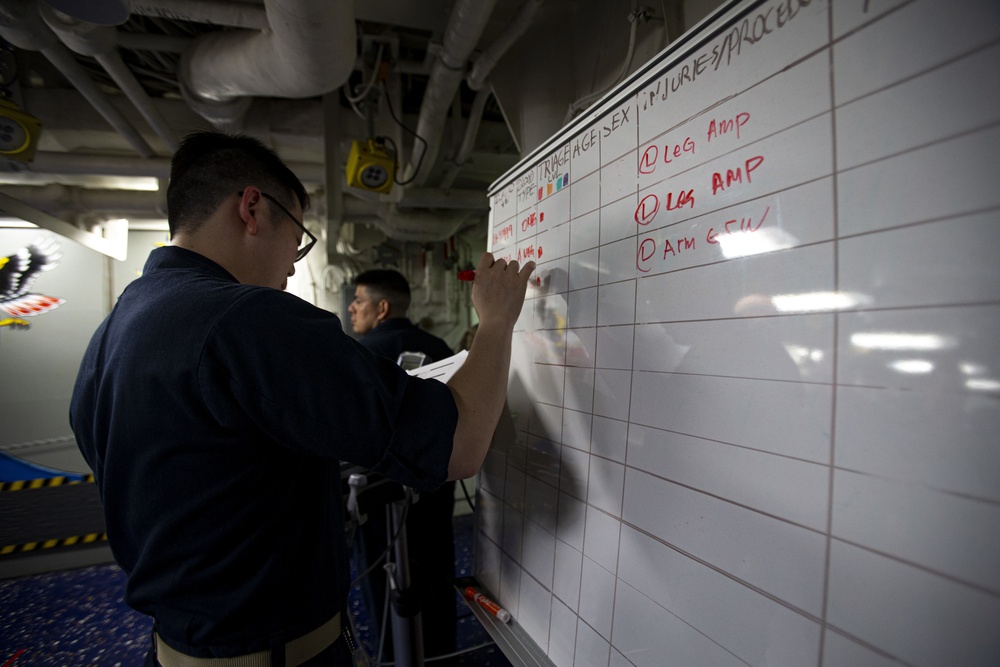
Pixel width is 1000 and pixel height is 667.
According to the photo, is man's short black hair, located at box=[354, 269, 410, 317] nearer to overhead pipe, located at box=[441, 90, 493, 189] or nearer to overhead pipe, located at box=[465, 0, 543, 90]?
overhead pipe, located at box=[441, 90, 493, 189]

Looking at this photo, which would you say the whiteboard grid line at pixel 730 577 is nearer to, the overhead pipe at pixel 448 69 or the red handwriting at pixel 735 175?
the red handwriting at pixel 735 175

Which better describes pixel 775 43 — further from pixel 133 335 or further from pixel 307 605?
pixel 307 605

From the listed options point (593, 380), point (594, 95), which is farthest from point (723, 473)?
point (594, 95)

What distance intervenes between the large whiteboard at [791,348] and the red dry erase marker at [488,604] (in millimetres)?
195

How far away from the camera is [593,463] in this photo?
0.83 meters

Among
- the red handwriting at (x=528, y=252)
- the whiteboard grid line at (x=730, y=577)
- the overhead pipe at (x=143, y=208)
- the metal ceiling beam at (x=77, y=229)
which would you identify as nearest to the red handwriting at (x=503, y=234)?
the red handwriting at (x=528, y=252)

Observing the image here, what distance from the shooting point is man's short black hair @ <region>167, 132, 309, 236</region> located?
780 millimetres

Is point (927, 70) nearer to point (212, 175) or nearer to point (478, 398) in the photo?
point (478, 398)

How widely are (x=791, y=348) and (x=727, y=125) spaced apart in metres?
0.32

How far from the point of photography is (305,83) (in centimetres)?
132

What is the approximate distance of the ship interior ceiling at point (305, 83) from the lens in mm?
1157

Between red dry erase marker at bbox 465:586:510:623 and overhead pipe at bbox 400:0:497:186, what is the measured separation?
150 centimetres

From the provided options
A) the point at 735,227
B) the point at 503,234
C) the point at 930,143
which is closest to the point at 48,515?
the point at 503,234

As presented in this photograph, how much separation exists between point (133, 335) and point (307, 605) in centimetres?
51
